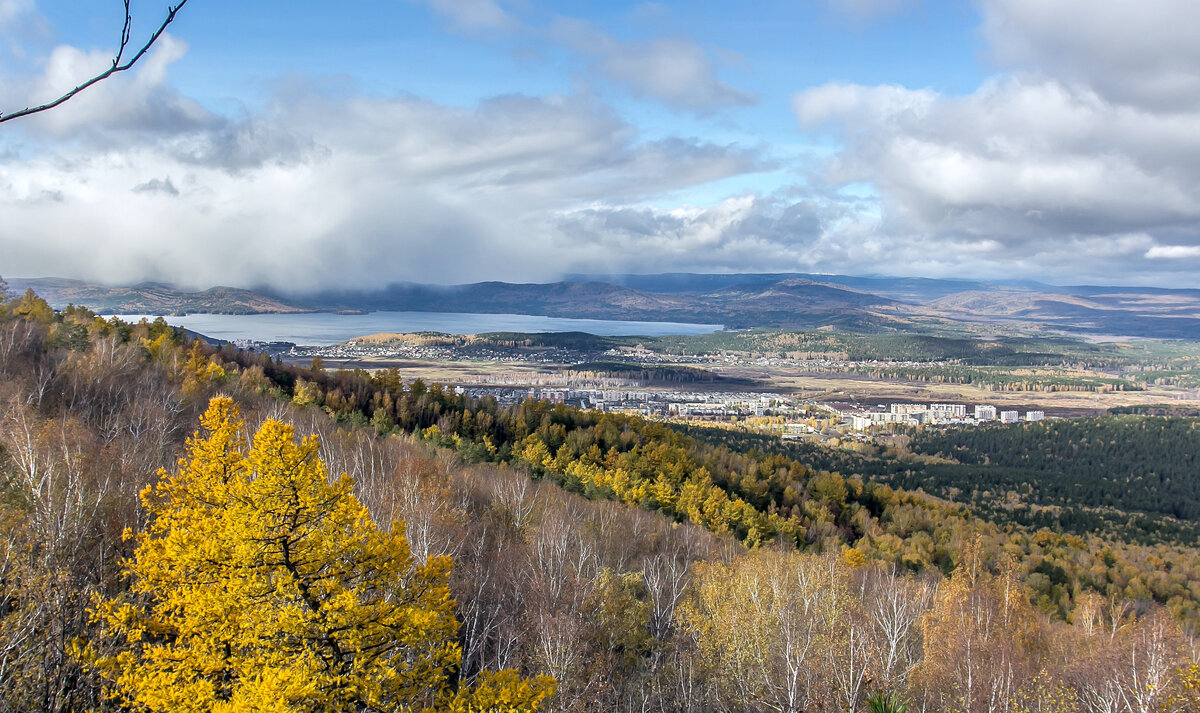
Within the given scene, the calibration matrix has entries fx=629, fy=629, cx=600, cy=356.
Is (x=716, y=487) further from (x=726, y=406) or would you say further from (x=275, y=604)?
(x=726, y=406)

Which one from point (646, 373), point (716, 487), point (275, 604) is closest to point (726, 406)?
point (646, 373)

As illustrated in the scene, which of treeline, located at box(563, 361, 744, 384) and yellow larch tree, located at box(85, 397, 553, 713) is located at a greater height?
yellow larch tree, located at box(85, 397, 553, 713)

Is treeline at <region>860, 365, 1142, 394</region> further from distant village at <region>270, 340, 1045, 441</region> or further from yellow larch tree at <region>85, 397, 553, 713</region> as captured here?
yellow larch tree at <region>85, 397, 553, 713</region>

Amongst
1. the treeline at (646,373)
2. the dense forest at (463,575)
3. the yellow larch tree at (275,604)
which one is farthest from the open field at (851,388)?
the yellow larch tree at (275,604)

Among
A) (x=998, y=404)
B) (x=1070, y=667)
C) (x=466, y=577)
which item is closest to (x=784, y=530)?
(x=1070, y=667)

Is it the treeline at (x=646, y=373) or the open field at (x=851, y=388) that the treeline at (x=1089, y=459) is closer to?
the open field at (x=851, y=388)

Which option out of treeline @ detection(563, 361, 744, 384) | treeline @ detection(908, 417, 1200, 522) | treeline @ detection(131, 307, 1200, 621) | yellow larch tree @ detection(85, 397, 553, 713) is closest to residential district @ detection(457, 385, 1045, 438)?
treeline @ detection(908, 417, 1200, 522)
